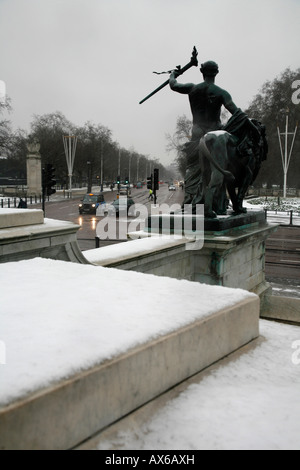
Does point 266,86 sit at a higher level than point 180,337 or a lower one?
higher

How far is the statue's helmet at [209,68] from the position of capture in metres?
Result: 8.88

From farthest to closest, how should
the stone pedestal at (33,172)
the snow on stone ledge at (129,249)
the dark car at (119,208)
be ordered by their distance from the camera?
the stone pedestal at (33,172), the dark car at (119,208), the snow on stone ledge at (129,249)

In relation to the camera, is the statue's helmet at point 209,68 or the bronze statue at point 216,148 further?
the statue's helmet at point 209,68

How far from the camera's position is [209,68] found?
8.88 metres

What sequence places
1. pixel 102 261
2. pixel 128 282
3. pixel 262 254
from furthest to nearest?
pixel 262 254
pixel 102 261
pixel 128 282

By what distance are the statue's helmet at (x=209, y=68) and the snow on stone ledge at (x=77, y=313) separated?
6.06m

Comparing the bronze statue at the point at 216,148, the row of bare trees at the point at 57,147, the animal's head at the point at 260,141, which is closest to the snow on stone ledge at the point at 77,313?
the bronze statue at the point at 216,148

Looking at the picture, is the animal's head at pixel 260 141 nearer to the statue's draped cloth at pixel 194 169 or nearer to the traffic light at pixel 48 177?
the statue's draped cloth at pixel 194 169

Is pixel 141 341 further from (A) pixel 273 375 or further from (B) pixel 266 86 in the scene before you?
(B) pixel 266 86

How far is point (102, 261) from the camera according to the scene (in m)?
5.63

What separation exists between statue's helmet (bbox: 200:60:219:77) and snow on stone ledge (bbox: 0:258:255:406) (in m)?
6.06

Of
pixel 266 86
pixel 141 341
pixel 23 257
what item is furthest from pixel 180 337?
pixel 266 86

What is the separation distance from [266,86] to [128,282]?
6136 centimetres
